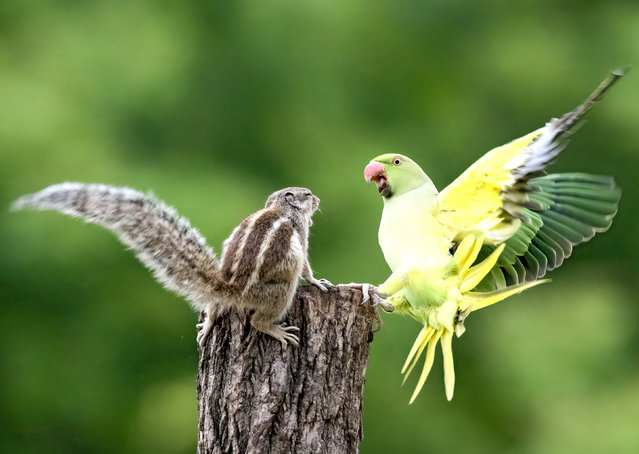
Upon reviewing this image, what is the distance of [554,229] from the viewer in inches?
136

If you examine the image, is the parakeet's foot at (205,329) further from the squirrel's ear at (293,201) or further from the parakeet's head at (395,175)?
the parakeet's head at (395,175)

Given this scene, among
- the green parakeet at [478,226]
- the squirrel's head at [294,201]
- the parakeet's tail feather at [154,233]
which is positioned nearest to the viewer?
the parakeet's tail feather at [154,233]

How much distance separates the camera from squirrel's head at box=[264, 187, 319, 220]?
3266mm

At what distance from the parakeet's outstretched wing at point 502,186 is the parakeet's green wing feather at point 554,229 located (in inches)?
12.9

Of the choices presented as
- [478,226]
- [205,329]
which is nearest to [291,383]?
[205,329]

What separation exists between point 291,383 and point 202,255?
1.64ft

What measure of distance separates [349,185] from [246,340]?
3473 millimetres

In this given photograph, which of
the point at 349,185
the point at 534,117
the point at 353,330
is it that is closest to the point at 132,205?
the point at 353,330

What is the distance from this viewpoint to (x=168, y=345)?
21.6 ft

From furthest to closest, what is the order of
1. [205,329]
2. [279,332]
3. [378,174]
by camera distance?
[378,174]
[205,329]
[279,332]

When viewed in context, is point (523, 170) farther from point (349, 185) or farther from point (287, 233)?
point (349, 185)

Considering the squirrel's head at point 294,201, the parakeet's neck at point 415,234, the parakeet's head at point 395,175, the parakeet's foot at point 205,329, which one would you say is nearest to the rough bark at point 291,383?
the parakeet's foot at point 205,329

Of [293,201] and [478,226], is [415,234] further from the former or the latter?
[293,201]

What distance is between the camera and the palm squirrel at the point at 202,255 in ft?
9.28
